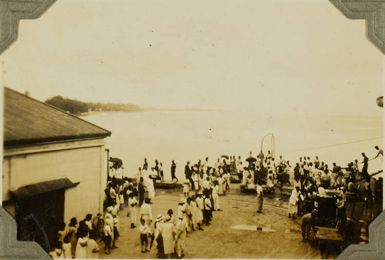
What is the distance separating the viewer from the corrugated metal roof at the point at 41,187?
3605 millimetres

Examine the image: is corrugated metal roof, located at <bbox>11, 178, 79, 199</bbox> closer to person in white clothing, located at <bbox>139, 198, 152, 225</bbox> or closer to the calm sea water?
the calm sea water

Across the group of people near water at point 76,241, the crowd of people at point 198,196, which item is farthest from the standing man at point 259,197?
the group of people near water at point 76,241

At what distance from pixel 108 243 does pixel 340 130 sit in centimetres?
233

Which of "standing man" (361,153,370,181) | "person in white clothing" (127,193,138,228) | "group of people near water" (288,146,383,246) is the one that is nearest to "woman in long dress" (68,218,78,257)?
"person in white clothing" (127,193,138,228)

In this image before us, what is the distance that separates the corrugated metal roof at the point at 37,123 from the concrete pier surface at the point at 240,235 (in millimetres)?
850

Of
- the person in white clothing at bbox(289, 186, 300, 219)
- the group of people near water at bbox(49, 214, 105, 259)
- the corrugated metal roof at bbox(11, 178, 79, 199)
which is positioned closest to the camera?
the corrugated metal roof at bbox(11, 178, 79, 199)

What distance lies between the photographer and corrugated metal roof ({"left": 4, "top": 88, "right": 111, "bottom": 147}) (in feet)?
12.0

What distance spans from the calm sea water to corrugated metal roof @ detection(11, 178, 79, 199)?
0.48 m

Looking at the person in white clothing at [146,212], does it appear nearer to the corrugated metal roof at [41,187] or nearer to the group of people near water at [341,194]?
the corrugated metal roof at [41,187]

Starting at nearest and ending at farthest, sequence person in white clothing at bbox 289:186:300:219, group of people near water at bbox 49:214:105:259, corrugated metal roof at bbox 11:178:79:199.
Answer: corrugated metal roof at bbox 11:178:79:199
group of people near water at bbox 49:214:105:259
person in white clothing at bbox 289:186:300:219

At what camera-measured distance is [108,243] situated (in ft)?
12.3

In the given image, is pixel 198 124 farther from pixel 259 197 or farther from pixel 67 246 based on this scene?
pixel 67 246

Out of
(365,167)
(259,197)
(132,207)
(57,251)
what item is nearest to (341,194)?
(365,167)

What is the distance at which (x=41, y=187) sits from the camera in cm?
366
